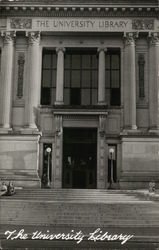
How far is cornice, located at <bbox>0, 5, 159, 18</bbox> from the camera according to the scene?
33.8 meters

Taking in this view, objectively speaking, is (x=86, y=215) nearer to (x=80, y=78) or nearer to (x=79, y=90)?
(x=79, y=90)

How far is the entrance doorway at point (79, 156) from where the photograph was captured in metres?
34.1

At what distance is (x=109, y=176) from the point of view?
33281 millimetres

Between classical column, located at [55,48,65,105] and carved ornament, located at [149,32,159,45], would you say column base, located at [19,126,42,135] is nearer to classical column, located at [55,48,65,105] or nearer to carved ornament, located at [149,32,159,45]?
classical column, located at [55,48,65,105]

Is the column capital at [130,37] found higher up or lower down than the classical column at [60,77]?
higher up

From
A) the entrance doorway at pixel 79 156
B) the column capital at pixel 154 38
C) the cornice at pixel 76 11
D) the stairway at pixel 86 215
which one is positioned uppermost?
the cornice at pixel 76 11

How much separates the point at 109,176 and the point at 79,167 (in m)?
2.60

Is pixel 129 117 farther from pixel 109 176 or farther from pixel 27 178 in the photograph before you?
pixel 27 178

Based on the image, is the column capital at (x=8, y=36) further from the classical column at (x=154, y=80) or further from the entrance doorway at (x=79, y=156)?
the classical column at (x=154, y=80)

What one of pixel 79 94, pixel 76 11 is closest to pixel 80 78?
pixel 79 94

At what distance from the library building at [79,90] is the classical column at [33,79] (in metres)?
0.08

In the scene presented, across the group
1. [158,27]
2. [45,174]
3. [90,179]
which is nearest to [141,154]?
[90,179]

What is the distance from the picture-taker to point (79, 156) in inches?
1359

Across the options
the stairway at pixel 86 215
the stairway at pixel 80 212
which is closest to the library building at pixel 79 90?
the stairway at pixel 80 212
